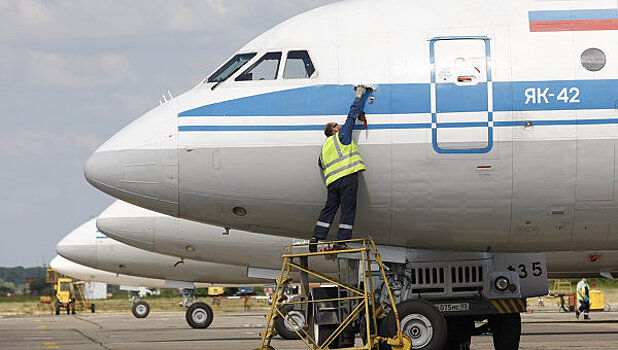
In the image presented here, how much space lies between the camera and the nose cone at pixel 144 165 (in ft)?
39.5

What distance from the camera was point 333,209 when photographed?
468 inches

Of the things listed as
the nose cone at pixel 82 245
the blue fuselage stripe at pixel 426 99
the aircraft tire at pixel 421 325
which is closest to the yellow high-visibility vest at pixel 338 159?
the blue fuselage stripe at pixel 426 99

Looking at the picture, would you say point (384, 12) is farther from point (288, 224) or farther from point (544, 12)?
point (288, 224)

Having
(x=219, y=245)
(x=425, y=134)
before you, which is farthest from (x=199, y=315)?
(x=425, y=134)

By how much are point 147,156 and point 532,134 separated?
493cm

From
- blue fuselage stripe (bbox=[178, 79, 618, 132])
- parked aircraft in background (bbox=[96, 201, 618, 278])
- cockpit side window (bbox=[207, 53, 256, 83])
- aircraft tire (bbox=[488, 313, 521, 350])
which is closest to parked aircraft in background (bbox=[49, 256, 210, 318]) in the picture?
parked aircraft in background (bbox=[96, 201, 618, 278])

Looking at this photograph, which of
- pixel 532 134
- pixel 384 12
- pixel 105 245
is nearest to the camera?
pixel 532 134

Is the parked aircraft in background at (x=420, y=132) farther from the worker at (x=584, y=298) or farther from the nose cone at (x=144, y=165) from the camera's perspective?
the worker at (x=584, y=298)

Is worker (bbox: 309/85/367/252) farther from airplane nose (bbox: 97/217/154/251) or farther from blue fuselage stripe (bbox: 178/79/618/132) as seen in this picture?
airplane nose (bbox: 97/217/154/251)

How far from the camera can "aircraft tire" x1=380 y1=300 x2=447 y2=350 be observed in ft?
39.1

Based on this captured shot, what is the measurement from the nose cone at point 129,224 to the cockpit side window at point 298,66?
40.3 ft

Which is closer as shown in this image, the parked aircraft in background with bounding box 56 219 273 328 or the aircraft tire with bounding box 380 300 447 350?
the aircraft tire with bounding box 380 300 447 350

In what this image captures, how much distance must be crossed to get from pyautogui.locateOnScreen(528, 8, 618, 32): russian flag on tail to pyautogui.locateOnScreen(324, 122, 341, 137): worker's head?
2.82 meters

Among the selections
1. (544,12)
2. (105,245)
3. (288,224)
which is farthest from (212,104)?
(105,245)
